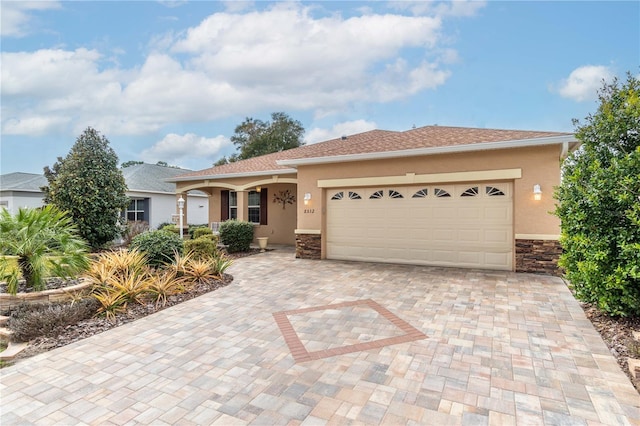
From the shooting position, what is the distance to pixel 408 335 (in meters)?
4.36

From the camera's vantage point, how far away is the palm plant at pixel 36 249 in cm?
554

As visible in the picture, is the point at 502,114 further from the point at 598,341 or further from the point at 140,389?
the point at 140,389

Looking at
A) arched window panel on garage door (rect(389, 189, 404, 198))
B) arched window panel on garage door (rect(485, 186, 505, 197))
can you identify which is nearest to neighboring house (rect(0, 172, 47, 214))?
arched window panel on garage door (rect(389, 189, 404, 198))

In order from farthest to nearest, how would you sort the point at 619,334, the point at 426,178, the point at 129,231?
1. the point at 129,231
2. the point at 426,178
3. the point at 619,334

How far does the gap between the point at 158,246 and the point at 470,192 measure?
27.2ft

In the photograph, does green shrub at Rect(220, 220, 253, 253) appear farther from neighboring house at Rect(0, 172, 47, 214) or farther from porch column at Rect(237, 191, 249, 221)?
neighboring house at Rect(0, 172, 47, 214)

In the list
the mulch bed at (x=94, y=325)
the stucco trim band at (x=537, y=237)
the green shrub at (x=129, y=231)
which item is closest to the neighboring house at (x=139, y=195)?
the green shrub at (x=129, y=231)

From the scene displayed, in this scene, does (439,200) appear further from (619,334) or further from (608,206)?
(619,334)

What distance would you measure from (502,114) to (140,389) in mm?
21805

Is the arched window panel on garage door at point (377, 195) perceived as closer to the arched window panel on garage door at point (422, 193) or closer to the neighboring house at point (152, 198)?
the arched window panel on garage door at point (422, 193)

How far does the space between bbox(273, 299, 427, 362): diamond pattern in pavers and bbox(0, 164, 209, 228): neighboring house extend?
14.1 metres

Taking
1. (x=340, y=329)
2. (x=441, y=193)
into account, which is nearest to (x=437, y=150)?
(x=441, y=193)

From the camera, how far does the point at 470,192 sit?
880 centimetres

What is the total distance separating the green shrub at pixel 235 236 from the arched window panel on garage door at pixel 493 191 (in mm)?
8550
